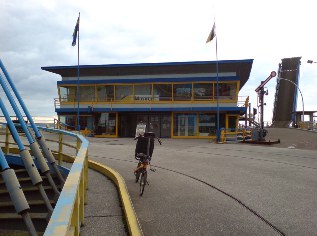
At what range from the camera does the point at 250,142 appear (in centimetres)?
2602

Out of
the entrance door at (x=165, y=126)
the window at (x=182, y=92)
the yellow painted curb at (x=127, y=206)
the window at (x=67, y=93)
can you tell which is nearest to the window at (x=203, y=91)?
the window at (x=182, y=92)

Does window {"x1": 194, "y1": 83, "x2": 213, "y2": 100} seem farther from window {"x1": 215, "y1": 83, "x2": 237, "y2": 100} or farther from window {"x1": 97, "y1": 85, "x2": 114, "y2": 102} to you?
window {"x1": 97, "y1": 85, "x2": 114, "y2": 102}

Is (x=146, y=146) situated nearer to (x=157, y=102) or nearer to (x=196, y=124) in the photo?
(x=196, y=124)

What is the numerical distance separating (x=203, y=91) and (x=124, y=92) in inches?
316

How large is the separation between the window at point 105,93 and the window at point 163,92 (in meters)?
4.64

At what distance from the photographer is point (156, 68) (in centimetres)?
3559

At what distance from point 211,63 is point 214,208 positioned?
2857 centimetres

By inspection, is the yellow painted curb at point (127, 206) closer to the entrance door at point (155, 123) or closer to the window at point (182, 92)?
the entrance door at point (155, 123)

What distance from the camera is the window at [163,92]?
3375 centimetres

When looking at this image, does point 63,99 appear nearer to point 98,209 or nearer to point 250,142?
point 250,142

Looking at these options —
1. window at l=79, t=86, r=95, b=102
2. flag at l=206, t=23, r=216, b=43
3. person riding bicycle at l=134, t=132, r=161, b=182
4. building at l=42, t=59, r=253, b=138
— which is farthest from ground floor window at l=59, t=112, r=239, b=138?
person riding bicycle at l=134, t=132, r=161, b=182

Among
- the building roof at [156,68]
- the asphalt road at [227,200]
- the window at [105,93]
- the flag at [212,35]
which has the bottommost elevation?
the asphalt road at [227,200]

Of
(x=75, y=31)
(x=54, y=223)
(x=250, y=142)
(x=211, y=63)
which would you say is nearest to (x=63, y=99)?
(x=75, y=31)

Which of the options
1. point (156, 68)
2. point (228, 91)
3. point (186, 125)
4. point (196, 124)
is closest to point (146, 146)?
point (196, 124)
